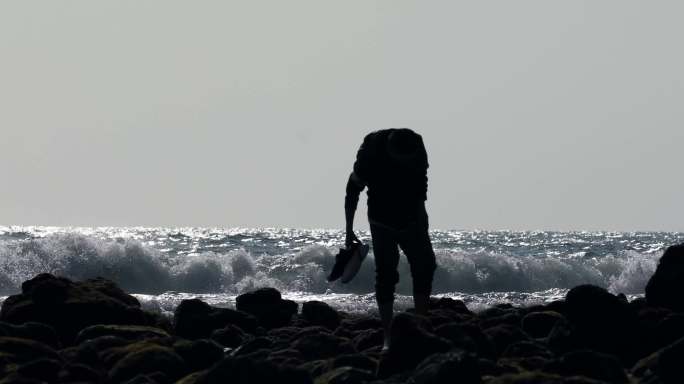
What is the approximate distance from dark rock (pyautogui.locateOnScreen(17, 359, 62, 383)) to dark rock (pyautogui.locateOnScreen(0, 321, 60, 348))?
196 centimetres

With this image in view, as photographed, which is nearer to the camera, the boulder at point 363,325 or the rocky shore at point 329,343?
the rocky shore at point 329,343

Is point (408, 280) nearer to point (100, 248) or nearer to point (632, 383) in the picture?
point (100, 248)

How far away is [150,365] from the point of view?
7.61m

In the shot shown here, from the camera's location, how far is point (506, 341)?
8414 mm

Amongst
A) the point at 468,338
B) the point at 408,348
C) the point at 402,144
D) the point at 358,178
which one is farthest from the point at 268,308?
the point at 408,348

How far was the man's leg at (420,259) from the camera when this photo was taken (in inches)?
326

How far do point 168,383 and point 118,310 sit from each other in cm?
387

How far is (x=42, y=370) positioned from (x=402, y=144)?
8.97 ft

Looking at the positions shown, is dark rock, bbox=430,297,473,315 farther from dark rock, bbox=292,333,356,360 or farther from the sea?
the sea

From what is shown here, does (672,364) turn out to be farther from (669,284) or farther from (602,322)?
(669,284)

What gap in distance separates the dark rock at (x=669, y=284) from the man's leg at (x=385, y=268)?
325cm

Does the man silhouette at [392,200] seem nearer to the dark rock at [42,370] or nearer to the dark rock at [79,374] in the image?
the dark rock at [79,374]

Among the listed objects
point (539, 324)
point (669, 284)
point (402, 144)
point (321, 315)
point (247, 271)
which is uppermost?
point (402, 144)

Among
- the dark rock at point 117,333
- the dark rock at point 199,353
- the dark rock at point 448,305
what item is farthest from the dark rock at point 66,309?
the dark rock at point 448,305
